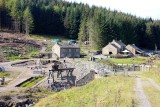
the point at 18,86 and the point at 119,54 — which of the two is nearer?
the point at 18,86

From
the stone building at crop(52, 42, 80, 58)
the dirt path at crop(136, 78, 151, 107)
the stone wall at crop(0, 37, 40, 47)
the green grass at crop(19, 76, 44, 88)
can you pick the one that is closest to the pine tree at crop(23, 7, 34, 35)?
the stone wall at crop(0, 37, 40, 47)

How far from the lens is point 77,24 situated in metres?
121

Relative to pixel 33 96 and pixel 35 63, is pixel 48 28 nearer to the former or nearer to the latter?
pixel 35 63

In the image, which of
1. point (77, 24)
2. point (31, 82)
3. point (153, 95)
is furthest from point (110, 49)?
point (153, 95)

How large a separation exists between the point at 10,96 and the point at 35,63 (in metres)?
34.2

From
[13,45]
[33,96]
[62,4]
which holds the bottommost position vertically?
[33,96]

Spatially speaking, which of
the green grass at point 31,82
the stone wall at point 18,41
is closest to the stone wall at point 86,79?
the green grass at point 31,82

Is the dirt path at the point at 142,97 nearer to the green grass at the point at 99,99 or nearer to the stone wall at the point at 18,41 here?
the green grass at the point at 99,99

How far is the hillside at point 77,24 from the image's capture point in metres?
103

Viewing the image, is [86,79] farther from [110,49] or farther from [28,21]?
[28,21]

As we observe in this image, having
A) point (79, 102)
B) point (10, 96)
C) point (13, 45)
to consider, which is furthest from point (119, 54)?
point (79, 102)

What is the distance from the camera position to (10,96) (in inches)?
1398

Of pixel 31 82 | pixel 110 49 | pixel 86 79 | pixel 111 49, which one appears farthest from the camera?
pixel 111 49

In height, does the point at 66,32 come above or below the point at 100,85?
above
